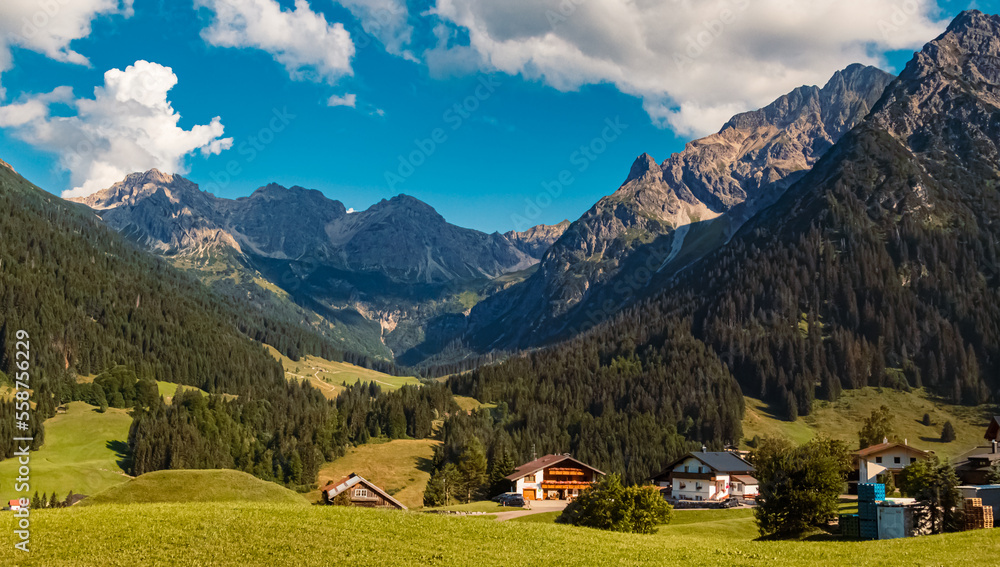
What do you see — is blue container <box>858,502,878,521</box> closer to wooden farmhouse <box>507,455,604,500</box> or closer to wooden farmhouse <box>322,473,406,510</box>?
wooden farmhouse <box>322,473,406,510</box>

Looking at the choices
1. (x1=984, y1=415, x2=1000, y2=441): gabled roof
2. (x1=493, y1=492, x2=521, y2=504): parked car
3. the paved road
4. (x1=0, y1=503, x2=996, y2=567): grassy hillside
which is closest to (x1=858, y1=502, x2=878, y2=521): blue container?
(x1=0, y1=503, x2=996, y2=567): grassy hillside

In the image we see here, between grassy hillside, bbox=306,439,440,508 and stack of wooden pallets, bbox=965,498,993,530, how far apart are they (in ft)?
384

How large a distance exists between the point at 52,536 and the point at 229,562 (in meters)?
12.7

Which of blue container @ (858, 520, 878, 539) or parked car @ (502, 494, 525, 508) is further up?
blue container @ (858, 520, 878, 539)

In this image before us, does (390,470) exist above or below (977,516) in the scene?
below

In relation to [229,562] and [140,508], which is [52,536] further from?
[229,562]

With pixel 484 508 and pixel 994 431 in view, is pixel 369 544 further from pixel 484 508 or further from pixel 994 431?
pixel 994 431

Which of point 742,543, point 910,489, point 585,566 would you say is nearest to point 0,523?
point 585,566

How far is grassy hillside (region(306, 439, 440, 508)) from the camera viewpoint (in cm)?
16188

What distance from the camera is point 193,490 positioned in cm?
7556

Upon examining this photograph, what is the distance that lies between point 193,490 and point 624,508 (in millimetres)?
47370

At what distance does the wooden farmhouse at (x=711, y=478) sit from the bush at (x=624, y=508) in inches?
2066

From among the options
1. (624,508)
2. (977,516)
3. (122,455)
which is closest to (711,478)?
(624,508)

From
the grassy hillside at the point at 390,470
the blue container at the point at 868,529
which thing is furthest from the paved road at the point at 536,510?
the blue container at the point at 868,529
